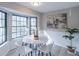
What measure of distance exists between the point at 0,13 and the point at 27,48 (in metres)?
0.84

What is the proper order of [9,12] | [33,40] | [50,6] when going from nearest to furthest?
1. [9,12]
2. [50,6]
3. [33,40]

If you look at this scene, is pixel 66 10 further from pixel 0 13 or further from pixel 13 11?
pixel 0 13

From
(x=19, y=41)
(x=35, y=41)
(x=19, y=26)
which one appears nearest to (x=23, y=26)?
(x=19, y=26)

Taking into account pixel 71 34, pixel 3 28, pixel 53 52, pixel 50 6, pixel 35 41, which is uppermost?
pixel 50 6

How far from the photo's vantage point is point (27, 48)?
6.24 feet

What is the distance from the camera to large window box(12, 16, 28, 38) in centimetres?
179

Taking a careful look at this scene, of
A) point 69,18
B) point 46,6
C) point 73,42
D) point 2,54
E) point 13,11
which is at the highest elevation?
point 46,6

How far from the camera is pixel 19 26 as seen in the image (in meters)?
1.86

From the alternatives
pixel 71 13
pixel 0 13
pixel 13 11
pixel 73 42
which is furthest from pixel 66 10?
pixel 0 13

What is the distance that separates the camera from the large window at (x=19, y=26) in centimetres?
179

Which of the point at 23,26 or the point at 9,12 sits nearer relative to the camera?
the point at 9,12

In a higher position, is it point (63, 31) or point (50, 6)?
point (50, 6)

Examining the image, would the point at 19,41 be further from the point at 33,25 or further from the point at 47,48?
the point at 47,48

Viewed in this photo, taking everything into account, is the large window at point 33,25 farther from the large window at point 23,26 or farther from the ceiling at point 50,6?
the ceiling at point 50,6
